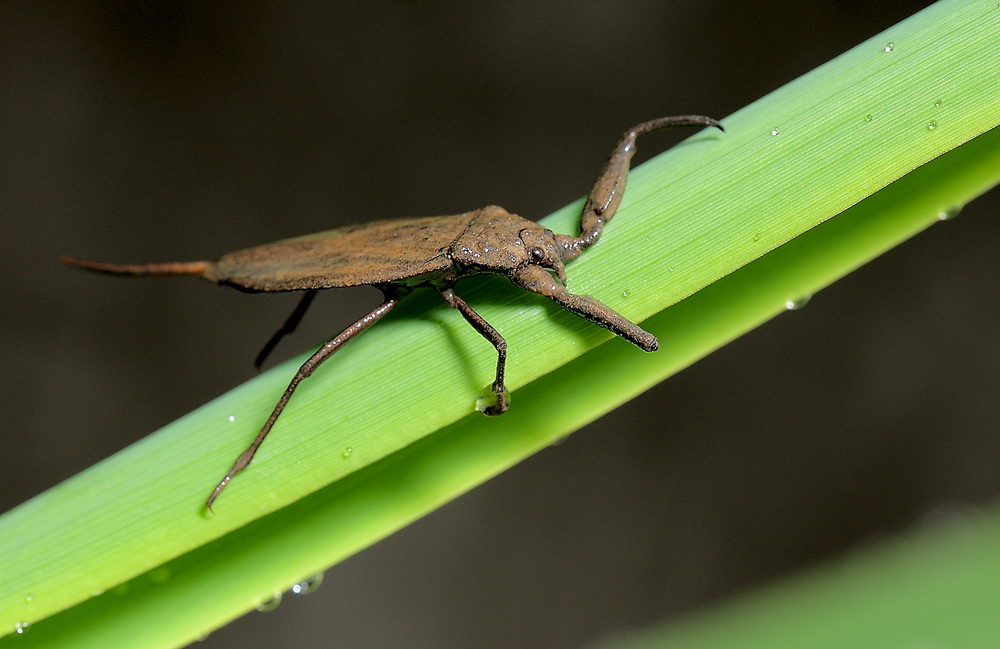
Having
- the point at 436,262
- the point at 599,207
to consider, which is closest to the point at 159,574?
the point at 436,262

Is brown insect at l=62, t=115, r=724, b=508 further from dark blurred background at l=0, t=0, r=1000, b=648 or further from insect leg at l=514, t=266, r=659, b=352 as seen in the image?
dark blurred background at l=0, t=0, r=1000, b=648

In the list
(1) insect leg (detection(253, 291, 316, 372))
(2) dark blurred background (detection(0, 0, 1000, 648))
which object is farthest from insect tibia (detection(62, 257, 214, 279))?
(2) dark blurred background (detection(0, 0, 1000, 648))

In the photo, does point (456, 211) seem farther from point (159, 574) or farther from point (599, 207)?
point (159, 574)

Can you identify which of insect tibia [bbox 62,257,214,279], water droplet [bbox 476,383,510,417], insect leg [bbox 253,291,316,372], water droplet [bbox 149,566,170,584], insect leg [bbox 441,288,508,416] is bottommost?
water droplet [bbox 149,566,170,584]

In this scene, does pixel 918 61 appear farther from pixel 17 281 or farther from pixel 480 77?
pixel 17 281

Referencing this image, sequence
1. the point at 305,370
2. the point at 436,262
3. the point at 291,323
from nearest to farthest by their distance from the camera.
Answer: the point at 305,370, the point at 436,262, the point at 291,323

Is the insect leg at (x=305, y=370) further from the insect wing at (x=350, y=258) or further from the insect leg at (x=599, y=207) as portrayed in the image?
the insect leg at (x=599, y=207)
